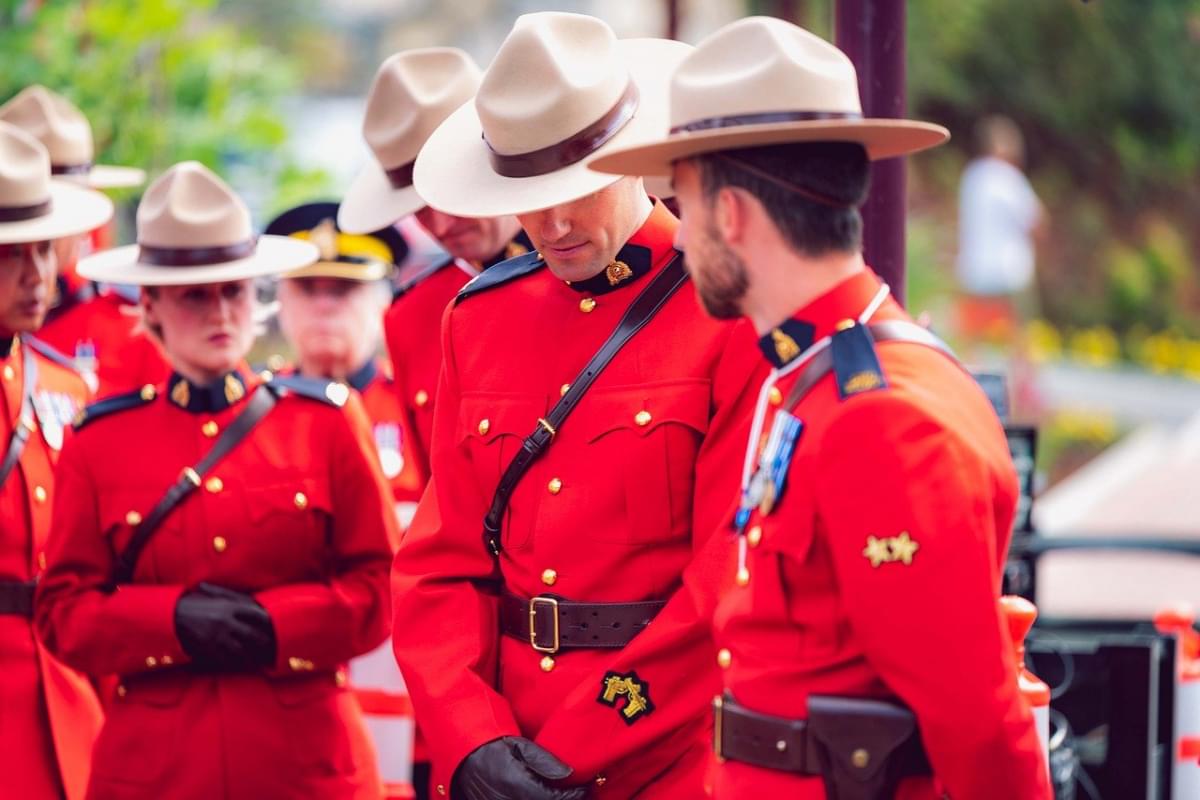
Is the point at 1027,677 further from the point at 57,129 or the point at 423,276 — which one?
the point at 57,129

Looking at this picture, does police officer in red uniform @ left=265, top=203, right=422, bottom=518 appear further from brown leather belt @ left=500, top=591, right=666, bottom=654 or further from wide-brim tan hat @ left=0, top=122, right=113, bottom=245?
brown leather belt @ left=500, top=591, right=666, bottom=654

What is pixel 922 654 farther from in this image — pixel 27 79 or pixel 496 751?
pixel 27 79

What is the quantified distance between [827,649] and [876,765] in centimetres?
19

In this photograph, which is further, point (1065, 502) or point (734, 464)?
point (1065, 502)

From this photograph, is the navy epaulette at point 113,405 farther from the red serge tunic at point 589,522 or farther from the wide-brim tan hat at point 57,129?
the wide-brim tan hat at point 57,129

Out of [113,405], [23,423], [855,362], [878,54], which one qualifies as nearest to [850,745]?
[855,362]

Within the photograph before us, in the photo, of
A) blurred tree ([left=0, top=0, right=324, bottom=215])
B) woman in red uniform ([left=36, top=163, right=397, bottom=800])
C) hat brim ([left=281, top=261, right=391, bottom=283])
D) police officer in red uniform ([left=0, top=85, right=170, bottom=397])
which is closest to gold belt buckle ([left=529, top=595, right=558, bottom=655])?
woman in red uniform ([left=36, top=163, right=397, bottom=800])

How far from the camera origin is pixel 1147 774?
16.8 feet

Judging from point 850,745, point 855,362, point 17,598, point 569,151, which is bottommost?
point 17,598

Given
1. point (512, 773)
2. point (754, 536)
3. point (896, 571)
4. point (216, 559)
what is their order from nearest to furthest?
point (896, 571) → point (754, 536) → point (512, 773) → point (216, 559)

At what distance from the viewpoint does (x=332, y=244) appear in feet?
19.6

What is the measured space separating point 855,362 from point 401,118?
8.44ft

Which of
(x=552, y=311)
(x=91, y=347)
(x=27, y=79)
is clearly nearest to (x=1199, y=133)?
(x=27, y=79)

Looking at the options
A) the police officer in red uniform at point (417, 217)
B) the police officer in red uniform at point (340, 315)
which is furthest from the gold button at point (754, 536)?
the police officer in red uniform at point (340, 315)
